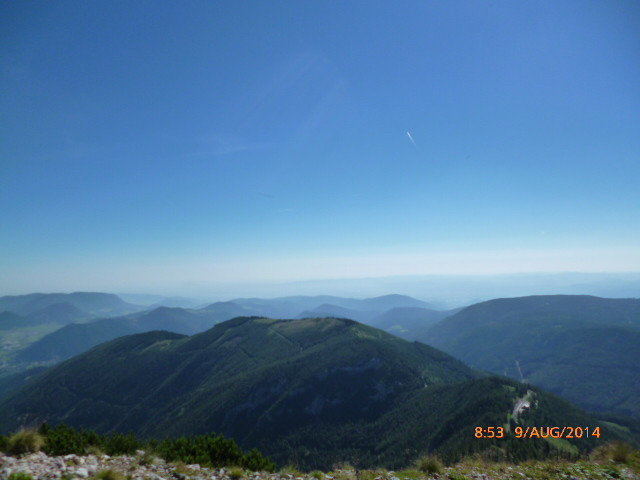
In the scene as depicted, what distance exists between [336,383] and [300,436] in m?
46.2

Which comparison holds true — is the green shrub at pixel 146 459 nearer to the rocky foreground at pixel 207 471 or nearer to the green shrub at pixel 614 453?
the rocky foreground at pixel 207 471

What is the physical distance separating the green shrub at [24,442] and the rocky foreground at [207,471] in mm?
646

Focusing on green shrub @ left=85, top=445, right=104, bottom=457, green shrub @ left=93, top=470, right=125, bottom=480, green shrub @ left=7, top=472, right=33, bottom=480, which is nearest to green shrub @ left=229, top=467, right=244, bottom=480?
green shrub @ left=93, top=470, right=125, bottom=480

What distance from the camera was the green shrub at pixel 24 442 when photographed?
46.3 ft

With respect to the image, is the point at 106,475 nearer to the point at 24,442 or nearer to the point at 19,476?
the point at 19,476

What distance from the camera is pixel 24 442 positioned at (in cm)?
1438

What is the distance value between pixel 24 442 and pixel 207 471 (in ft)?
31.8

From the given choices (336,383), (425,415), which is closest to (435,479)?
(425,415)

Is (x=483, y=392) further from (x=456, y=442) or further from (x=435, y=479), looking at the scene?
(x=435, y=479)

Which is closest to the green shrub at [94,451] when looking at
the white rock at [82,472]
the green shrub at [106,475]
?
the white rock at [82,472]

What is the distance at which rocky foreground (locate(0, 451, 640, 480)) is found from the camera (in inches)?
465

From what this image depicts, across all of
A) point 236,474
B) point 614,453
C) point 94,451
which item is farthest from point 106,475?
point 614,453
